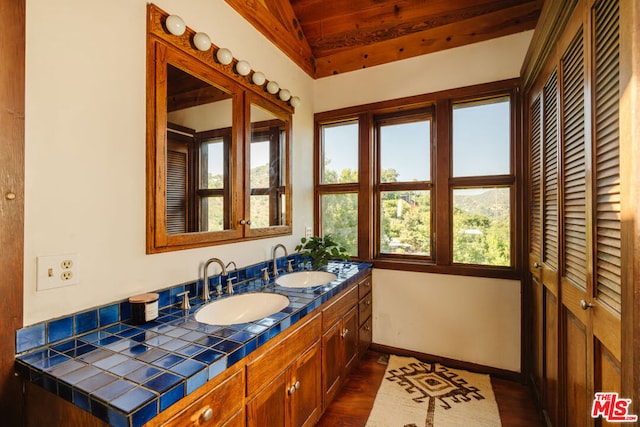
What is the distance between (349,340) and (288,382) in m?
0.82

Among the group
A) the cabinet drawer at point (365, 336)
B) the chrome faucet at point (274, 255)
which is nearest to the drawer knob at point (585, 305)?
the cabinet drawer at point (365, 336)

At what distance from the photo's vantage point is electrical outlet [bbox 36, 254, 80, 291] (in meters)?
0.97

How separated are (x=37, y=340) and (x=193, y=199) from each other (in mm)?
812

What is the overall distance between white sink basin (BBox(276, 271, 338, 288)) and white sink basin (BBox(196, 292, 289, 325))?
0.42 m

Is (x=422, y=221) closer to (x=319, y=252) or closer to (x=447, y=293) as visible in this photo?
(x=447, y=293)

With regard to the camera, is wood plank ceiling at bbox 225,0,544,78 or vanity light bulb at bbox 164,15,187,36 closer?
vanity light bulb at bbox 164,15,187,36

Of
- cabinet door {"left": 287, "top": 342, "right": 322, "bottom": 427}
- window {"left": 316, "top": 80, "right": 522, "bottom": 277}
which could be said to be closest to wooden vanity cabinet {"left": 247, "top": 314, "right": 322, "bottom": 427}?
cabinet door {"left": 287, "top": 342, "right": 322, "bottom": 427}

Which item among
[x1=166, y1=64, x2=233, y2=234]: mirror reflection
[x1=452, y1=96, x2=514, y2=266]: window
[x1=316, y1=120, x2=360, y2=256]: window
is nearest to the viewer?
[x1=166, y1=64, x2=233, y2=234]: mirror reflection

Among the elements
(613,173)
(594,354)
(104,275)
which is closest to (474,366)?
(594,354)

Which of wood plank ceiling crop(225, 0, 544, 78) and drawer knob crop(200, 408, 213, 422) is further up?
wood plank ceiling crop(225, 0, 544, 78)

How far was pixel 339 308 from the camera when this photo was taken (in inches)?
72.6

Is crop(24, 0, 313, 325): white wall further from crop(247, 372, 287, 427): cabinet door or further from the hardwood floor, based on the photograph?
the hardwood floor

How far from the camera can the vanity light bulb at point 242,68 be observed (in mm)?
1764

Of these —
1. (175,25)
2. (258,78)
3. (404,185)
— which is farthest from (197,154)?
(404,185)
